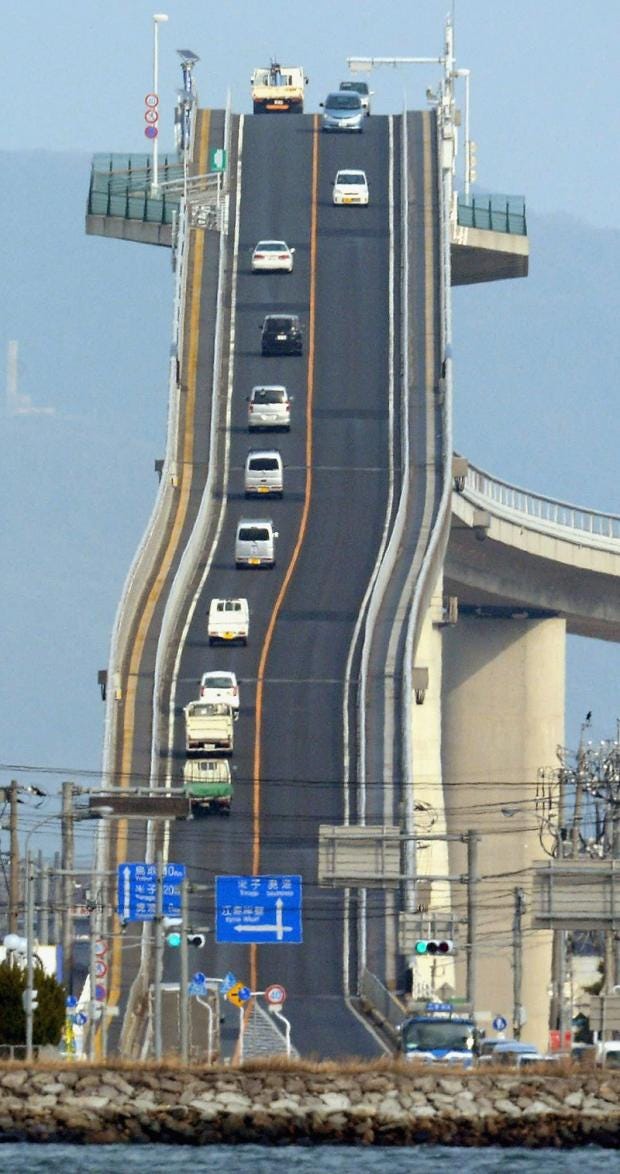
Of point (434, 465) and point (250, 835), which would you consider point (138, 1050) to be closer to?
point (250, 835)

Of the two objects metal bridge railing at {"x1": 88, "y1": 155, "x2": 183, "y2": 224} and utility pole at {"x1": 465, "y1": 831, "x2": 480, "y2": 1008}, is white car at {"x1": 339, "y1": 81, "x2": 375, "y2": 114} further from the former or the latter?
utility pole at {"x1": 465, "y1": 831, "x2": 480, "y2": 1008}

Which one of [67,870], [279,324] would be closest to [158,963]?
[67,870]

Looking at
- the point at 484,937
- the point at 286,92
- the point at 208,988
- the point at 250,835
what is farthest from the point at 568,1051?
the point at 286,92

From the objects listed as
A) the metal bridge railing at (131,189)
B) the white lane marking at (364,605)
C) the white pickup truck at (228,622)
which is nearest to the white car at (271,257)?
the white lane marking at (364,605)

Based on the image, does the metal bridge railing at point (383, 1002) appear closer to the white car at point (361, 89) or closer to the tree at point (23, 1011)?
the tree at point (23, 1011)

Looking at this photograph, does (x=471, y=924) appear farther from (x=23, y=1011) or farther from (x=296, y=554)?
(x=296, y=554)

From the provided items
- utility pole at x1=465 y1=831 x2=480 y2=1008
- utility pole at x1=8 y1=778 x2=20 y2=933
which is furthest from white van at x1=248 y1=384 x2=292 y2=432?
utility pole at x1=8 y1=778 x2=20 y2=933
